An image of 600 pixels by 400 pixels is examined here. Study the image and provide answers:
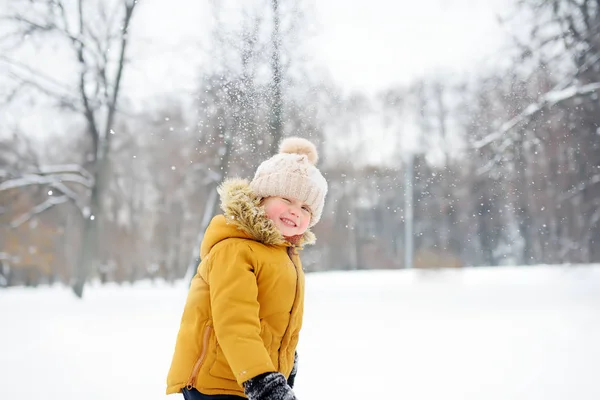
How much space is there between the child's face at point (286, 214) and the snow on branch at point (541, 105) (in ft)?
9.86

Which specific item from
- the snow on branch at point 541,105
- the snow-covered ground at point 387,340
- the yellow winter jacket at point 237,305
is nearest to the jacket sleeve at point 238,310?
the yellow winter jacket at point 237,305

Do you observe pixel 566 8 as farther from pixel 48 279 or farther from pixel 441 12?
pixel 48 279

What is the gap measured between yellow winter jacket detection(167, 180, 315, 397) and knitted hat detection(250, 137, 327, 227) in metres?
0.05

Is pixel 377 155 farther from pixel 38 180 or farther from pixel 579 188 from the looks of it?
pixel 38 180

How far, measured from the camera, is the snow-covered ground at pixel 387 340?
8.52ft

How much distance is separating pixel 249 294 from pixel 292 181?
0.96ft

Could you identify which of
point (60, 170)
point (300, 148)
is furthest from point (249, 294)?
point (60, 170)

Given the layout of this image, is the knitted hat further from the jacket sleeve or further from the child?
the jacket sleeve

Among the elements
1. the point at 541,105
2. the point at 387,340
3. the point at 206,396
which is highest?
the point at 541,105

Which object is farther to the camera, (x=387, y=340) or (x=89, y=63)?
(x=89, y=63)

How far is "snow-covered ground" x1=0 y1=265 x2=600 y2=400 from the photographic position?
260 centimetres

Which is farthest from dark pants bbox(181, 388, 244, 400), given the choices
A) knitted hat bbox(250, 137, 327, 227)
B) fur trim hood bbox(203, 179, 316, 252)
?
knitted hat bbox(250, 137, 327, 227)

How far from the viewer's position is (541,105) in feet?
12.3

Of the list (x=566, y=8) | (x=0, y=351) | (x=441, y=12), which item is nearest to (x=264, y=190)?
(x=441, y=12)
